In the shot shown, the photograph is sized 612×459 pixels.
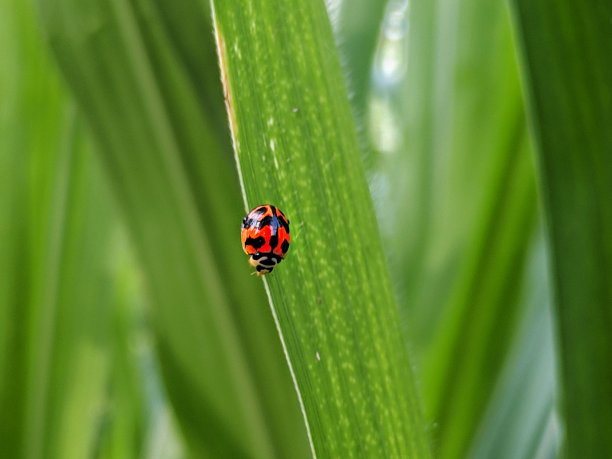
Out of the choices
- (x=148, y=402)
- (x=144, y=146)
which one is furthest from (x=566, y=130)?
(x=148, y=402)

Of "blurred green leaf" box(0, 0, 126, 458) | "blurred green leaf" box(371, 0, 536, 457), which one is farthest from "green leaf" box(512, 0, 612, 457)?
"blurred green leaf" box(0, 0, 126, 458)

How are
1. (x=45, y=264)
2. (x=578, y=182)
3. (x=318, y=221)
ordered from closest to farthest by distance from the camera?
(x=318, y=221) → (x=578, y=182) → (x=45, y=264)

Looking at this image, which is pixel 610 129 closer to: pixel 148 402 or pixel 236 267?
pixel 236 267

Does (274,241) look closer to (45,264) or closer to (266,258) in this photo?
(266,258)

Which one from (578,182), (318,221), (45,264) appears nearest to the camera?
(318,221)

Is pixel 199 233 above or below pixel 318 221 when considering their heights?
above

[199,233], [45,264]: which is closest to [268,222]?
[199,233]
